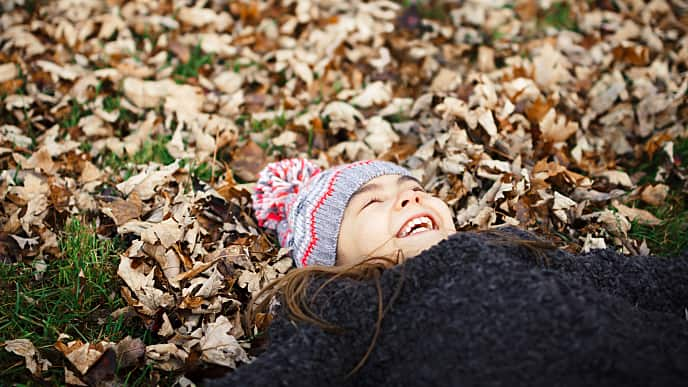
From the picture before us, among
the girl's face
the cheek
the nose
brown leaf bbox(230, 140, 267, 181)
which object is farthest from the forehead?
brown leaf bbox(230, 140, 267, 181)

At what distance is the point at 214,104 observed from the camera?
407cm

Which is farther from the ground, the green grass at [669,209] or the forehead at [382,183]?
the forehead at [382,183]

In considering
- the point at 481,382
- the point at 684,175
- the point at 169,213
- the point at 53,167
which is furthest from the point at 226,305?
the point at 684,175

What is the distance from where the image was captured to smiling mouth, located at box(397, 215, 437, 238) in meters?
2.53

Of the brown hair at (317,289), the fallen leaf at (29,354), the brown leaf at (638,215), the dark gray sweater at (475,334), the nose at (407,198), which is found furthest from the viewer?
the brown leaf at (638,215)

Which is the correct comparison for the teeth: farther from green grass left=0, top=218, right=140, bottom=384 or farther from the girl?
green grass left=0, top=218, right=140, bottom=384

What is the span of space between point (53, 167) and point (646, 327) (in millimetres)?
2911

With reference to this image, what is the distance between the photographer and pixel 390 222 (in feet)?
8.34

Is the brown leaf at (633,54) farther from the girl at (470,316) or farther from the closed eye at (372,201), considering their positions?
the closed eye at (372,201)

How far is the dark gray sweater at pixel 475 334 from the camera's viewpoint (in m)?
1.75

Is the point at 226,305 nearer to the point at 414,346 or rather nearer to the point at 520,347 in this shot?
the point at 414,346

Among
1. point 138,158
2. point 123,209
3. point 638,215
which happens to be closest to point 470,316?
point 638,215

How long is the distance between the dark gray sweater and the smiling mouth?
0.37 metres

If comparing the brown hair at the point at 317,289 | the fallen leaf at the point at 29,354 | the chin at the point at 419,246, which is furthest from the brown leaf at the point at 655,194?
the fallen leaf at the point at 29,354
